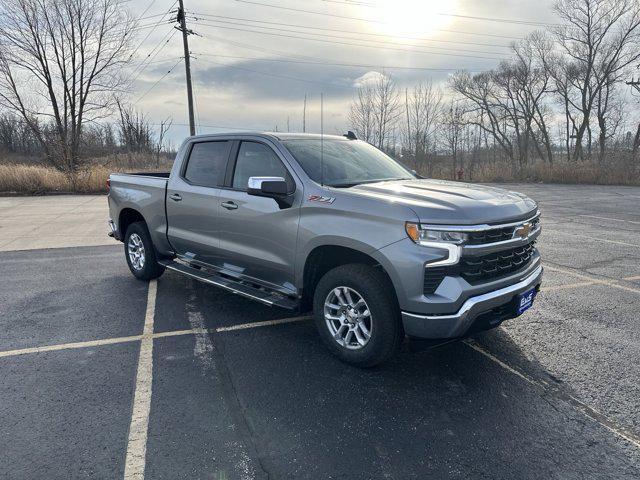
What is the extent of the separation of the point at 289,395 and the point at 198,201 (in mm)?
2615

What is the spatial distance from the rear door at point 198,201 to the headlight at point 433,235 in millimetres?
2422

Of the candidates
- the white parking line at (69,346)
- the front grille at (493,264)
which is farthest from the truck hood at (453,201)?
the white parking line at (69,346)

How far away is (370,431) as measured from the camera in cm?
291

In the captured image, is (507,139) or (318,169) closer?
(318,169)

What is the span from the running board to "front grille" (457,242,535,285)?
154 centimetres

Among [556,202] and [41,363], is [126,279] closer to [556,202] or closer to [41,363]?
[41,363]

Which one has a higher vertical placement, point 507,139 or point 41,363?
point 507,139

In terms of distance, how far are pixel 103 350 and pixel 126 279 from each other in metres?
2.68

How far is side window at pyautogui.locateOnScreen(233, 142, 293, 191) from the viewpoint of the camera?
14.1ft

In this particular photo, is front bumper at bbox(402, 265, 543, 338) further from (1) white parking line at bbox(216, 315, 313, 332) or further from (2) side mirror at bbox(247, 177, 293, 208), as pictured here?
(1) white parking line at bbox(216, 315, 313, 332)

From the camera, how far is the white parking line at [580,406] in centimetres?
284

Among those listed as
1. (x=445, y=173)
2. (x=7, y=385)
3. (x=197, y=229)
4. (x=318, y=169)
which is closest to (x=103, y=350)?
(x=7, y=385)

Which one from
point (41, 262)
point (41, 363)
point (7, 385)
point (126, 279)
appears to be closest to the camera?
point (7, 385)

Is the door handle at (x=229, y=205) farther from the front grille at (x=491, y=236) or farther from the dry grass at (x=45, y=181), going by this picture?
the dry grass at (x=45, y=181)
